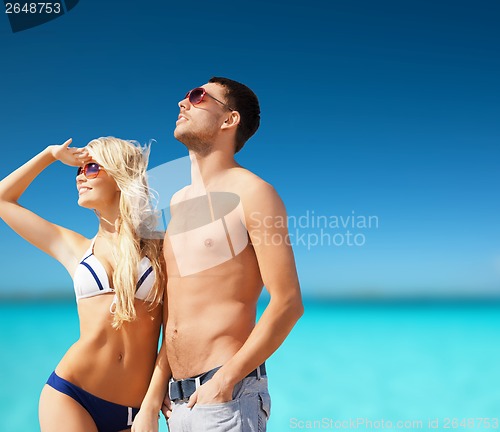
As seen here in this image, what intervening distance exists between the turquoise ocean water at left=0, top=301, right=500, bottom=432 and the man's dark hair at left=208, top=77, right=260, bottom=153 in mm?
9726

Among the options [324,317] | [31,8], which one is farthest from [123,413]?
[324,317]

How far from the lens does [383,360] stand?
1966cm

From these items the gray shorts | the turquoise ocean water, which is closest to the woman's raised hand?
the gray shorts

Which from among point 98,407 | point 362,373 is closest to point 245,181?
point 98,407

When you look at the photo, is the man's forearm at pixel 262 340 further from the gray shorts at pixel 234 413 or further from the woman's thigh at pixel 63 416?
the woman's thigh at pixel 63 416

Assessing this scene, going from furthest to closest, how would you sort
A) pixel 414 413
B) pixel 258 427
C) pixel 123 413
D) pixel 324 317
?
pixel 324 317 → pixel 414 413 → pixel 123 413 → pixel 258 427

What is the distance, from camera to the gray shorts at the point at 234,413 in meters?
2.91

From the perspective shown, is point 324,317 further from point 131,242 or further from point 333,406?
point 131,242

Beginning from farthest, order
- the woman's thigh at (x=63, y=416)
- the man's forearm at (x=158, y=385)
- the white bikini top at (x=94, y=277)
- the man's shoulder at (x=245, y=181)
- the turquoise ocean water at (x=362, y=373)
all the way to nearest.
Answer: the turquoise ocean water at (x=362, y=373) → the white bikini top at (x=94, y=277) → the woman's thigh at (x=63, y=416) → the man's forearm at (x=158, y=385) → the man's shoulder at (x=245, y=181)

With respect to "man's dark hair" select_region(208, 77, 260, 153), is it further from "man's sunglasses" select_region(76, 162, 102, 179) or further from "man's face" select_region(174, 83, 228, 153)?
"man's sunglasses" select_region(76, 162, 102, 179)

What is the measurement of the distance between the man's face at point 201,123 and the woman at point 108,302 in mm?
572

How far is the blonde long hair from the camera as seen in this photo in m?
3.56

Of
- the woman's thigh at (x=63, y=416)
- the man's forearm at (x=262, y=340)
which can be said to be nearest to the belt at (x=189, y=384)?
the man's forearm at (x=262, y=340)

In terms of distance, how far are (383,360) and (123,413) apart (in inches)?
683
